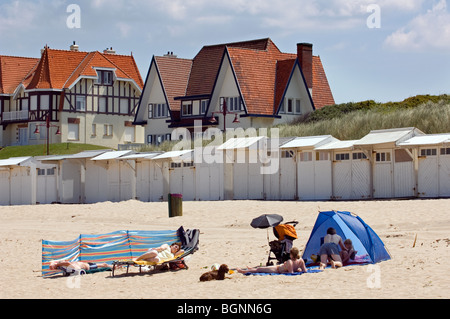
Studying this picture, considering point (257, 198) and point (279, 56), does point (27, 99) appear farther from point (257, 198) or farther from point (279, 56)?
point (257, 198)

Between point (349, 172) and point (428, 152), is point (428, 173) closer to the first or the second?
point (428, 152)

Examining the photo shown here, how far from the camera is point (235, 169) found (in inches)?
1448

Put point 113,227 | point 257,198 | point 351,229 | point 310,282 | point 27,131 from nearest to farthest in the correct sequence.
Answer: point 310,282, point 351,229, point 113,227, point 257,198, point 27,131

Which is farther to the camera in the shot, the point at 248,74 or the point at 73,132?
the point at 73,132

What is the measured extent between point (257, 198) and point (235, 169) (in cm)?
167

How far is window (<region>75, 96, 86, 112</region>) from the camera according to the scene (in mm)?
70062

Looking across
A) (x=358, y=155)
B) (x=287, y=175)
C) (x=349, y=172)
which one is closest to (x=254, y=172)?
(x=287, y=175)

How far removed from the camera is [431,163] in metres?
29.5

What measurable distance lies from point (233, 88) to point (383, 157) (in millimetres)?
23185

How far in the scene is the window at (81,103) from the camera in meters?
70.1

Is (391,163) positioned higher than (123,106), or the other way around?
(123,106)

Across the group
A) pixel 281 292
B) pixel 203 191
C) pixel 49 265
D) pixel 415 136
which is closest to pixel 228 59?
pixel 203 191

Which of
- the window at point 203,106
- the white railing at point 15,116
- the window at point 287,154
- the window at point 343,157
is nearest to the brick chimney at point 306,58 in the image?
the window at point 203,106

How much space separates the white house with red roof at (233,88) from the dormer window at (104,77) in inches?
437
